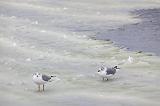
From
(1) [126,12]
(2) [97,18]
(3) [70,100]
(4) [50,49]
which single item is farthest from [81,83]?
(1) [126,12]

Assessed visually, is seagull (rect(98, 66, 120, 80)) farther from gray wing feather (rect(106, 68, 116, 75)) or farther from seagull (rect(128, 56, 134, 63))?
seagull (rect(128, 56, 134, 63))

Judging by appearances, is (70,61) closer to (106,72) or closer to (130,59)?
(130,59)

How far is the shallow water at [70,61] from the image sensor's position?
12445mm

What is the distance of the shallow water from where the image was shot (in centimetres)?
1245

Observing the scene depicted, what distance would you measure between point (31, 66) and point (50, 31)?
7469 millimetres

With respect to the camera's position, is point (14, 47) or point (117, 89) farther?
point (14, 47)

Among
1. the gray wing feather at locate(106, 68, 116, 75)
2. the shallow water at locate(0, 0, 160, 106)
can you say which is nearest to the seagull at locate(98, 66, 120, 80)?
the gray wing feather at locate(106, 68, 116, 75)

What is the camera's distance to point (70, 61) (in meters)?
16.8

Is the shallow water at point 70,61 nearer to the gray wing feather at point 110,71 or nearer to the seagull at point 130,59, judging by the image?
the seagull at point 130,59

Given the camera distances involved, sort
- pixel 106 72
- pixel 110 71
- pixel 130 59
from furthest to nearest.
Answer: pixel 130 59 → pixel 110 71 → pixel 106 72

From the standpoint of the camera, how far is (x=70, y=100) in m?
12.2

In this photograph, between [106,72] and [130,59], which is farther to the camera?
[130,59]

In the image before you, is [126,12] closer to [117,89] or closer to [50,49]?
[50,49]

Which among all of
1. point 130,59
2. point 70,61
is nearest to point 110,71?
point 130,59
